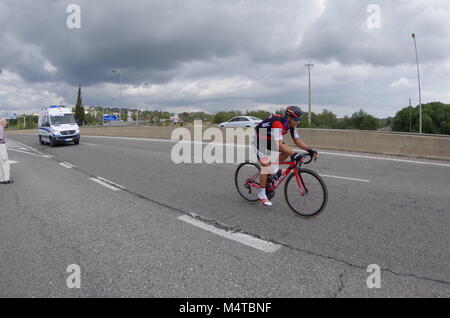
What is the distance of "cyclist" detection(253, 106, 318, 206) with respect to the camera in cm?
481

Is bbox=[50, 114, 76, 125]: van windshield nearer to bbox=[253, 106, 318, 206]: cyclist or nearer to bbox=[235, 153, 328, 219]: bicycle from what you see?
bbox=[253, 106, 318, 206]: cyclist

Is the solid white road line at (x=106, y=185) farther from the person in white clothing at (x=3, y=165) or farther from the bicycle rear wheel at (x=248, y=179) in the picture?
the bicycle rear wheel at (x=248, y=179)

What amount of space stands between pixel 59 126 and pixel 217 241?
63.1 ft

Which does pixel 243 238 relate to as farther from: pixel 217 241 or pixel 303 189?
pixel 303 189

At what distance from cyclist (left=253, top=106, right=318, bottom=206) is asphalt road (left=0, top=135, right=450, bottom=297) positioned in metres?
0.64

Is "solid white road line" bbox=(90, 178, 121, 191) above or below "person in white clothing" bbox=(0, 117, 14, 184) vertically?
below

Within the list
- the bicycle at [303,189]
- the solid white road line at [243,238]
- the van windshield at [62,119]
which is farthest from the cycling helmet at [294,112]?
the van windshield at [62,119]

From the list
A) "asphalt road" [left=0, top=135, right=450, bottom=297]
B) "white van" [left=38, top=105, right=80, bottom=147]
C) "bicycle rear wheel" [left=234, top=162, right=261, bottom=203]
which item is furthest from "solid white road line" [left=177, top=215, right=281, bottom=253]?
"white van" [left=38, top=105, right=80, bottom=147]

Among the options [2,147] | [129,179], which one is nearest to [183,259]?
[129,179]

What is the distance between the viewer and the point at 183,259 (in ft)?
11.1

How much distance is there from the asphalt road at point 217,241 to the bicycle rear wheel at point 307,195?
0.20 m

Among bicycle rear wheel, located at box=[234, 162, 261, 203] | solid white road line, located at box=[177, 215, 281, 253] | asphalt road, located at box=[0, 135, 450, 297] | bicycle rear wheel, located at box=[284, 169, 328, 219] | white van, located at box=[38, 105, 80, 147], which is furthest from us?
white van, located at box=[38, 105, 80, 147]

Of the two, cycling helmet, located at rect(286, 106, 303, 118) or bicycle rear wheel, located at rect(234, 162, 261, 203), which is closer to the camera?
cycling helmet, located at rect(286, 106, 303, 118)
